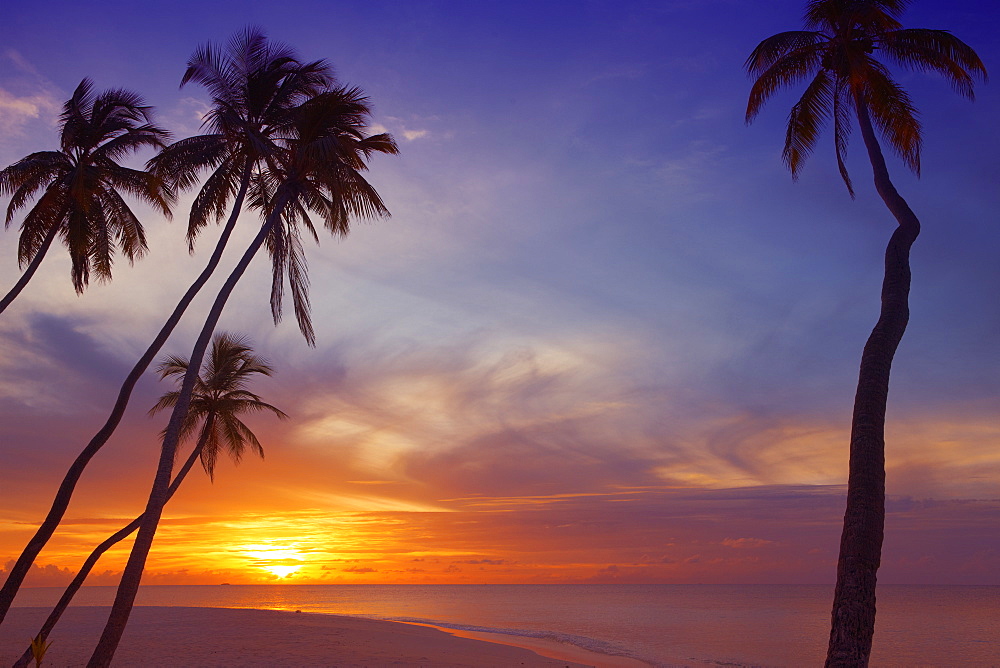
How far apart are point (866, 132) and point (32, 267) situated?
1854 centimetres

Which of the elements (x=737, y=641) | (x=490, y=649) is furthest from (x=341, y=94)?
(x=737, y=641)

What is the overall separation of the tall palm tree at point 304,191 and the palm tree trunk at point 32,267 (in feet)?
18.8

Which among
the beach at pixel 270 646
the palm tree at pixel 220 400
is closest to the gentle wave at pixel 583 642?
the beach at pixel 270 646

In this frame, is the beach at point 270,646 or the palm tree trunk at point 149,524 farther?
the beach at point 270,646

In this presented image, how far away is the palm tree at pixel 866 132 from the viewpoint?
8039mm

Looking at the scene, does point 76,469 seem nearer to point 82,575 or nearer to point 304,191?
point 82,575

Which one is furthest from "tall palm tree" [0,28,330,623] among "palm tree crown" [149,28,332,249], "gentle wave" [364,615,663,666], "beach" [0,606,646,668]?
→ "gentle wave" [364,615,663,666]

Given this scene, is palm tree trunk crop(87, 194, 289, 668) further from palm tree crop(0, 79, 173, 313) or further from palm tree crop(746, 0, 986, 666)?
palm tree crop(746, 0, 986, 666)

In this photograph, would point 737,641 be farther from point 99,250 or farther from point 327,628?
point 99,250

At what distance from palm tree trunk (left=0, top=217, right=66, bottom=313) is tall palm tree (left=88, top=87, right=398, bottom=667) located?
5.74 metres

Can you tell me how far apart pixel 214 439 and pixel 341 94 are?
42.8 ft

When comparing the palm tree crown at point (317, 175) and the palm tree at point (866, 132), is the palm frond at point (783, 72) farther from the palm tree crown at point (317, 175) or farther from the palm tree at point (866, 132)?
the palm tree crown at point (317, 175)

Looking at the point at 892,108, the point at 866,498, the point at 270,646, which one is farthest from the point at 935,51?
the point at 270,646

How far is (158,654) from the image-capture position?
19.5 metres
